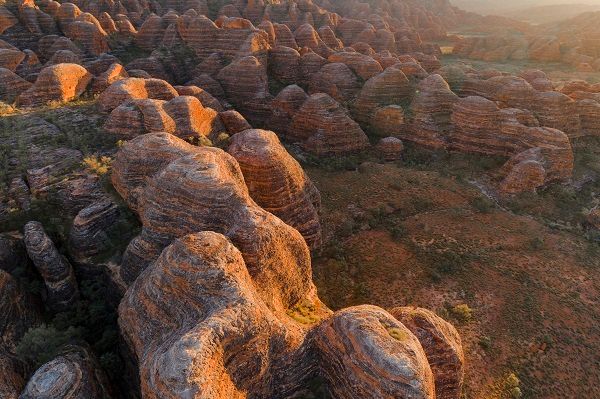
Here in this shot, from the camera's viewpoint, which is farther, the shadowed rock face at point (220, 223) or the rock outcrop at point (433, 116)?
the rock outcrop at point (433, 116)

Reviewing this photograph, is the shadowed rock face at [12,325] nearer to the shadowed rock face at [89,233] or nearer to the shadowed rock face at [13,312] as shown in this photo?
the shadowed rock face at [13,312]

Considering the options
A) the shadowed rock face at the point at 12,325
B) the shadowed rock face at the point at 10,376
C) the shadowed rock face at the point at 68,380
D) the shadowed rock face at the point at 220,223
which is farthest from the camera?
the shadowed rock face at the point at 220,223

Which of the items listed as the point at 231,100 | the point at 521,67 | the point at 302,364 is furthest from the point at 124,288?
the point at 521,67

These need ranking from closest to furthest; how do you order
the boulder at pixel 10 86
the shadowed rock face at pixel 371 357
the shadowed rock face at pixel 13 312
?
the shadowed rock face at pixel 371 357 < the shadowed rock face at pixel 13 312 < the boulder at pixel 10 86

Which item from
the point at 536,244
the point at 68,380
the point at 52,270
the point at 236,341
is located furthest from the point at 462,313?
the point at 52,270

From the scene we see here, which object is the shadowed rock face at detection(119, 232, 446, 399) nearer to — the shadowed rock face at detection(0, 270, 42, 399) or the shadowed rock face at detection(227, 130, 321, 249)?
the shadowed rock face at detection(0, 270, 42, 399)

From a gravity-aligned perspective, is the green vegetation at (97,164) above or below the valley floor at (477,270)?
above

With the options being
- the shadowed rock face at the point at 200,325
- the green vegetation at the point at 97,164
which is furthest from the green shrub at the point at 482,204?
the green vegetation at the point at 97,164

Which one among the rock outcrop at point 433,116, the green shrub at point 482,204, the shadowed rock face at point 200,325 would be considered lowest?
the green shrub at point 482,204
